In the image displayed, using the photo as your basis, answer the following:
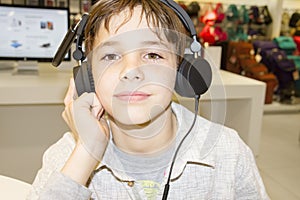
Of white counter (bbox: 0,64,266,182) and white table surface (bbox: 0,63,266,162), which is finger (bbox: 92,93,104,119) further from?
white counter (bbox: 0,64,266,182)

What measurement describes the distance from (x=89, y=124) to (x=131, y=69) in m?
0.16

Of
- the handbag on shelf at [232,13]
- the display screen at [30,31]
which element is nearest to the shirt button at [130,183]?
the display screen at [30,31]

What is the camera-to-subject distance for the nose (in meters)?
0.65

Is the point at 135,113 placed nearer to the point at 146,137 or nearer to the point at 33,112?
the point at 146,137

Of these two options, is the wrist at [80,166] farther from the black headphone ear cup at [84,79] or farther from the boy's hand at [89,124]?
the black headphone ear cup at [84,79]

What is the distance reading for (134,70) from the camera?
647 mm

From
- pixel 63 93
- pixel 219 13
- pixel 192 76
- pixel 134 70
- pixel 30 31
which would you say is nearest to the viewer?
pixel 134 70

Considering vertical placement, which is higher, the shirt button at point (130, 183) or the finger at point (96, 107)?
the finger at point (96, 107)

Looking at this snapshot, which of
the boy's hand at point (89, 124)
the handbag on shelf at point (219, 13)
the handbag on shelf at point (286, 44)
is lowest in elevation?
the handbag on shelf at point (286, 44)

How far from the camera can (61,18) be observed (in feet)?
7.41

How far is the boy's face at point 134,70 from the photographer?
0.67m

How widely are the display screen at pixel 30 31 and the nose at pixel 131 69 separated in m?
1.58

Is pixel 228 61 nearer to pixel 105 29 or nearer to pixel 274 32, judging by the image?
pixel 274 32

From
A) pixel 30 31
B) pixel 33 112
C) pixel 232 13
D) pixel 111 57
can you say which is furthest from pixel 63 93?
pixel 232 13
